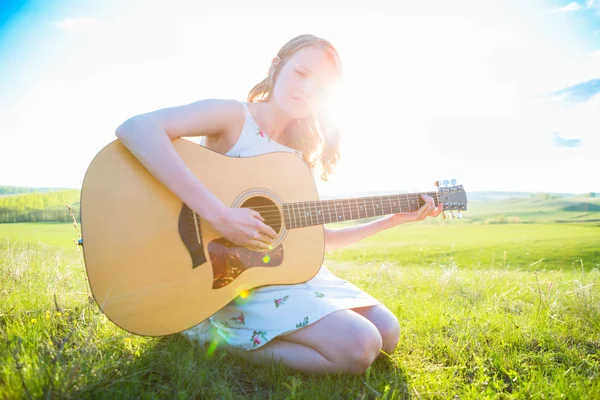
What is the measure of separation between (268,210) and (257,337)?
28.5 inches

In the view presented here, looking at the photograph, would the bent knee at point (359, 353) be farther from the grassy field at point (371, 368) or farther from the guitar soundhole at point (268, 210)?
the guitar soundhole at point (268, 210)

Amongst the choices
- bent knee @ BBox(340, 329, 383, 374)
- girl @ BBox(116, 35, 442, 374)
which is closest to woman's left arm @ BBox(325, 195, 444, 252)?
girl @ BBox(116, 35, 442, 374)

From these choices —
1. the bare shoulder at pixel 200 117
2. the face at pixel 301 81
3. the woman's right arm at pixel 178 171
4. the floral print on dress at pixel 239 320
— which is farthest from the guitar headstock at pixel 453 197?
the floral print on dress at pixel 239 320

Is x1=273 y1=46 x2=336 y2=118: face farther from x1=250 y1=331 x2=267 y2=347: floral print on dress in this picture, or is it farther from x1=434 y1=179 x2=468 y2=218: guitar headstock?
x1=250 y1=331 x2=267 y2=347: floral print on dress

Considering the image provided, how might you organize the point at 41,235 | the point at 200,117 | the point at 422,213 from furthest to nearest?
the point at 41,235 → the point at 422,213 → the point at 200,117

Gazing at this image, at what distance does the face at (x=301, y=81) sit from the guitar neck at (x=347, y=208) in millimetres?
704

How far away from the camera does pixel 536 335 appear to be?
2.38 metres

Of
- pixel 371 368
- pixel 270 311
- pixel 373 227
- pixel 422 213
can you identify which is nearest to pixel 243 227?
pixel 270 311

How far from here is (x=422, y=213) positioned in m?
2.72

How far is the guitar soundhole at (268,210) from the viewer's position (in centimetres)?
210

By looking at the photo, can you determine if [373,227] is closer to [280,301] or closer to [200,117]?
[280,301]

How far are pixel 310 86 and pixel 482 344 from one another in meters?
2.06

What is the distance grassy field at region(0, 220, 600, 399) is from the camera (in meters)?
1.49

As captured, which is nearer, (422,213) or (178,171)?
(178,171)
